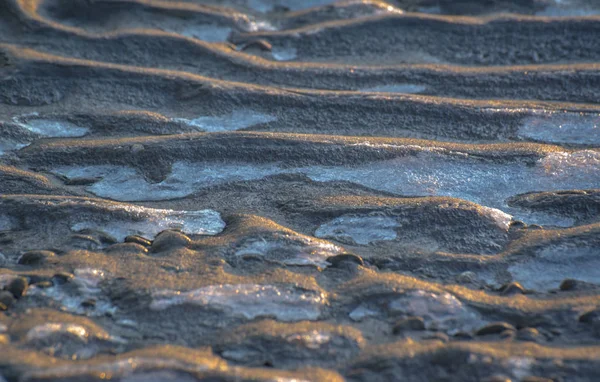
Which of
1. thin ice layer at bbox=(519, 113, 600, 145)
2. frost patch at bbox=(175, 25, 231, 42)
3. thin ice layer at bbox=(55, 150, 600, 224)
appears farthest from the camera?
frost patch at bbox=(175, 25, 231, 42)

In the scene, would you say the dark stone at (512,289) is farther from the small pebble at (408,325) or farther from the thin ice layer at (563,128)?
the thin ice layer at (563,128)

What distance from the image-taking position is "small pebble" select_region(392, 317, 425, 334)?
4.61 ft

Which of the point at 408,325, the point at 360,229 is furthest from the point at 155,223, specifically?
the point at 408,325

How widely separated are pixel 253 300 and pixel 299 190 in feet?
1.96

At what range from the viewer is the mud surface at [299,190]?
1.35 metres

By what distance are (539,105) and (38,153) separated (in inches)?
67.2

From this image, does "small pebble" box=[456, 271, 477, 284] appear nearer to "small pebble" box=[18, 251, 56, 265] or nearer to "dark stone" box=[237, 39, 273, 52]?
"small pebble" box=[18, 251, 56, 265]

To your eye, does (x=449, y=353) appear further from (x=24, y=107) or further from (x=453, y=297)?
(x=24, y=107)

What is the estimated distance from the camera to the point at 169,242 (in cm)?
170

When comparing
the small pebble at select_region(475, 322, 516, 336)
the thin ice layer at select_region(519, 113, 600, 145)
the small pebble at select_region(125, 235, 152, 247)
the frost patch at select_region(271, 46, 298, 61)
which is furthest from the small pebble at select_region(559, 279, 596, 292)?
the frost patch at select_region(271, 46, 298, 61)

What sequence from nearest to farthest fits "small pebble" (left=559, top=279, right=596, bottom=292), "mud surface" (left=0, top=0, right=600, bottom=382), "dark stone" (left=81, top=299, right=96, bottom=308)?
1. "mud surface" (left=0, top=0, right=600, bottom=382)
2. "dark stone" (left=81, top=299, right=96, bottom=308)
3. "small pebble" (left=559, top=279, right=596, bottom=292)

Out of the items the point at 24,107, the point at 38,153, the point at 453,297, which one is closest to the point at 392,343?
the point at 453,297

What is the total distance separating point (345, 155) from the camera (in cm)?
215

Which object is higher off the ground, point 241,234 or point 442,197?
point 442,197
